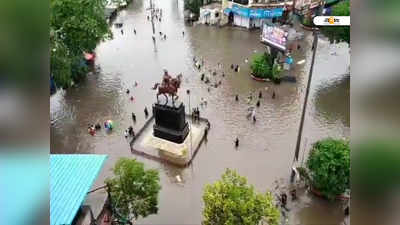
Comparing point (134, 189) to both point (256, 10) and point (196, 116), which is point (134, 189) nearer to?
point (196, 116)

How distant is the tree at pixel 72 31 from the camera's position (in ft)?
105

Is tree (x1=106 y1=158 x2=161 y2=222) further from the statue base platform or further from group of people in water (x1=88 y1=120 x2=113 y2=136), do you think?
group of people in water (x1=88 y1=120 x2=113 y2=136)

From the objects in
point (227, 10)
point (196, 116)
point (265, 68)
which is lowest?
point (196, 116)

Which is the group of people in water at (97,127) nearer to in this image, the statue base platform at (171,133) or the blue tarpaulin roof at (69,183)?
the statue base platform at (171,133)

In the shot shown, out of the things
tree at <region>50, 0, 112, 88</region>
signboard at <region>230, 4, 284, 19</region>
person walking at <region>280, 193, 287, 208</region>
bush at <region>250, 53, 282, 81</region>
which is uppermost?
signboard at <region>230, 4, 284, 19</region>

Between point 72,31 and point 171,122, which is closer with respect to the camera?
point 171,122

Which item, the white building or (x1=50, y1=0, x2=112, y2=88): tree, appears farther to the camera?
the white building

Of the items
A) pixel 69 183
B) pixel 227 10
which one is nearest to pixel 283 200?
pixel 69 183

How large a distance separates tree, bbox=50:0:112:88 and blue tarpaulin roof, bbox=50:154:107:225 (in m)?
13.4

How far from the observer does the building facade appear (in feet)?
154

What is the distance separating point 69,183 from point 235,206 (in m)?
7.72

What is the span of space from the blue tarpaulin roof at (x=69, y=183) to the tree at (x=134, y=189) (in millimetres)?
1217

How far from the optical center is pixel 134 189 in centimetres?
1966

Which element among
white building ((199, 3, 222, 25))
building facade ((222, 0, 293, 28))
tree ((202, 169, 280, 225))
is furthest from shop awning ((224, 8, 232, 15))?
tree ((202, 169, 280, 225))
